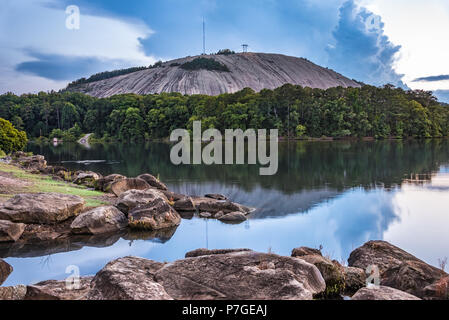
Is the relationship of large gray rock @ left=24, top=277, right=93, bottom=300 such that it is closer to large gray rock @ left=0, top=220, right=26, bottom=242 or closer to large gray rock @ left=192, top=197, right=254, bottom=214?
large gray rock @ left=0, top=220, right=26, bottom=242

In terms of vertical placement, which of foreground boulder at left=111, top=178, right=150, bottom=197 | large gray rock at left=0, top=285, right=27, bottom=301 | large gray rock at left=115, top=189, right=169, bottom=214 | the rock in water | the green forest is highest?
the green forest

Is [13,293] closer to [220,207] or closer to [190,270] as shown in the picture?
[190,270]

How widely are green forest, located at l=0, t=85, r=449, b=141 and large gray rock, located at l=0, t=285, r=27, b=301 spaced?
8124 cm

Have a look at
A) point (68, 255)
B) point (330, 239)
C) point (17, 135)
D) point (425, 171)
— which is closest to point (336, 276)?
point (330, 239)

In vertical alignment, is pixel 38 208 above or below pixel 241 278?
above

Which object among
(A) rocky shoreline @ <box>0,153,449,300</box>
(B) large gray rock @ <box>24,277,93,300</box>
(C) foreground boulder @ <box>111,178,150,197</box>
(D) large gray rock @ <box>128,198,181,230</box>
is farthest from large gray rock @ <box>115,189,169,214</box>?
(B) large gray rock @ <box>24,277,93,300</box>

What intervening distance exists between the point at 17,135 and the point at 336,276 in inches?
1588

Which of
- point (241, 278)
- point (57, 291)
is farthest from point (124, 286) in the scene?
point (241, 278)

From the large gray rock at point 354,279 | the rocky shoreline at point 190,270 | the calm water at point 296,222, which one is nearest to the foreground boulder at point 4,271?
the rocky shoreline at point 190,270

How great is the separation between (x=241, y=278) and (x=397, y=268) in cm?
382

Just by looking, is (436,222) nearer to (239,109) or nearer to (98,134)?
(239,109)

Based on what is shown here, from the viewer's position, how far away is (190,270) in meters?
7.29

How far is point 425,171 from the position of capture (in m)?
32.2

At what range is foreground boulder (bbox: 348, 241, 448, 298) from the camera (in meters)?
7.59
